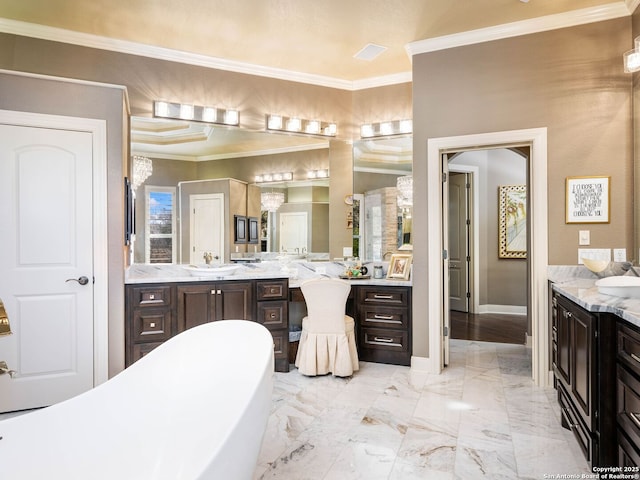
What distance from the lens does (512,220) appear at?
612 centimetres

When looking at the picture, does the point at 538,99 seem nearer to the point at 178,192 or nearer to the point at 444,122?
the point at 444,122

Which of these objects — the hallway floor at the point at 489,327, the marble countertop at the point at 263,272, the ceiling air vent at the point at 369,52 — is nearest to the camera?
the marble countertop at the point at 263,272

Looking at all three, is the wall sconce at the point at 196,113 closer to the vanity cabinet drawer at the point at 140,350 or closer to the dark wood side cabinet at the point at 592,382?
the vanity cabinet drawer at the point at 140,350

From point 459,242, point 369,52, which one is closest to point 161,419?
point 369,52

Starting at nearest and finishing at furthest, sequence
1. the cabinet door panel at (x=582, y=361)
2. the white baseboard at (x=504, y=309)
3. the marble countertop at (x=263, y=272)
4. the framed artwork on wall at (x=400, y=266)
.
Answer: the cabinet door panel at (x=582, y=361)
the marble countertop at (x=263, y=272)
the framed artwork on wall at (x=400, y=266)
the white baseboard at (x=504, y=309)

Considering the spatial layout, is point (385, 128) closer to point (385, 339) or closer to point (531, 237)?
point (531, 237)

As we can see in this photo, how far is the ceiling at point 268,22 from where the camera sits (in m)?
2.95

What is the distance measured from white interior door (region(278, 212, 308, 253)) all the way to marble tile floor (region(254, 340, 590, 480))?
49.9 inches

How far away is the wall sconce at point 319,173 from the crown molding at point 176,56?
3.12 feet

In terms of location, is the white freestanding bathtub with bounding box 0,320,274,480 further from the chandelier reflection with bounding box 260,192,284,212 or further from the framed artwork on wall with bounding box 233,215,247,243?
the chandelier reflection with bounding box 260,192,284,212

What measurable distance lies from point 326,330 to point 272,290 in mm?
605

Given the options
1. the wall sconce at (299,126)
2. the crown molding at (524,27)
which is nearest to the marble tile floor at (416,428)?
the wall sconce at (299,126)

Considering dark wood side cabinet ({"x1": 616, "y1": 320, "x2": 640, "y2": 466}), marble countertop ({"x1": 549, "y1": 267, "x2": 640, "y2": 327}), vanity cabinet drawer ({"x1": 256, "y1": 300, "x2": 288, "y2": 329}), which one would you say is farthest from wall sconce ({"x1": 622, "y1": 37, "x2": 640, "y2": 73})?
vanity cabinet drawer ({"x1": 256, "y1": 300, "x2": 288, "y2": 329})

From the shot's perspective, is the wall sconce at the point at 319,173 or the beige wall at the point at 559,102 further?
the wall sconce at the point at 319,173
